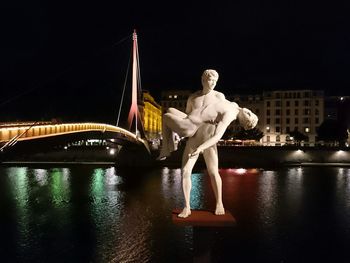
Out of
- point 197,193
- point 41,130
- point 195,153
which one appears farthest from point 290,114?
point 195,153

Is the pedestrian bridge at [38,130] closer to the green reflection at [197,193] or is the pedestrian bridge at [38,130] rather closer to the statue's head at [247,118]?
the green reflection at [197,193]

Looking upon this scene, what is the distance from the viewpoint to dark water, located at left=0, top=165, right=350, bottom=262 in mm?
18297

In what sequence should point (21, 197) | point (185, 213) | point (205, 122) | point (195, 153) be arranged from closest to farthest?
point (195, 153) → point (185, 213) → point (205, 122) → point (21, 197)

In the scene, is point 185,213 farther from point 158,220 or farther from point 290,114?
point 290,114

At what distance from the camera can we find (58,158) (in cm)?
6975

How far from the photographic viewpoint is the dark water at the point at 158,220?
1830cm

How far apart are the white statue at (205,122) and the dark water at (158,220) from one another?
145 centimetres

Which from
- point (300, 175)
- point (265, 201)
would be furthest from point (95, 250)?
point (300, 175)

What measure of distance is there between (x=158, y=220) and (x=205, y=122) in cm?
1801

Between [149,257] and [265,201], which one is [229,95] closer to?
[265,201]

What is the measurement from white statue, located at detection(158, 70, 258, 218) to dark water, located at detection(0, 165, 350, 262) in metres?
1.45

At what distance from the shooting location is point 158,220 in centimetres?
2527

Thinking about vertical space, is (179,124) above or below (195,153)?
above

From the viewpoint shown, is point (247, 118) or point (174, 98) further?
point (174, 98)
